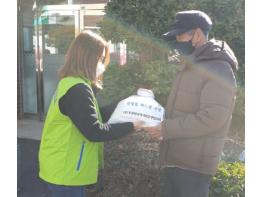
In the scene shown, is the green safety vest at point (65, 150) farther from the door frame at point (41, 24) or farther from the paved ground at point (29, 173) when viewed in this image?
the door frame at point (41, 24)

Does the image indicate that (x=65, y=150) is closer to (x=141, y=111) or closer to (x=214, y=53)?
(x=141, y=111)

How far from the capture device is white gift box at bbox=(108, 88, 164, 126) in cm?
285

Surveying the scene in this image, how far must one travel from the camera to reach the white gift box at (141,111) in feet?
9.34

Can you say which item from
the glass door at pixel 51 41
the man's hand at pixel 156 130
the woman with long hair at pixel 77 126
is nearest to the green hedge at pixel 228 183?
the man's hand at pixel 156 130

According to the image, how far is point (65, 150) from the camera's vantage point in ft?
8.93

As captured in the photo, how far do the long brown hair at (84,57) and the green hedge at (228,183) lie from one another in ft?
5.10

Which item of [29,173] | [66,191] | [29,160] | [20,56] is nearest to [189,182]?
[66,191]

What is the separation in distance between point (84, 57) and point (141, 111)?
1.65ft

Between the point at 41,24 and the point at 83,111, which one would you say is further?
the point at 41,24

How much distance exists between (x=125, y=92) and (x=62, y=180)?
85.3 inches

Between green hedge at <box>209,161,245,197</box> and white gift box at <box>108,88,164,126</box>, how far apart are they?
3.74ft

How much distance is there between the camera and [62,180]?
2740 mm

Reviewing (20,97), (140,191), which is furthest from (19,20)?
(140,191)

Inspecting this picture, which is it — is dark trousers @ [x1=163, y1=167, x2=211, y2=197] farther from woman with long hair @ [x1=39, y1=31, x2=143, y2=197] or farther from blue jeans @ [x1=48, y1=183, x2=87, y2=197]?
blue jeans @ [x1=48, y1=183, x2=87, y2=197]
